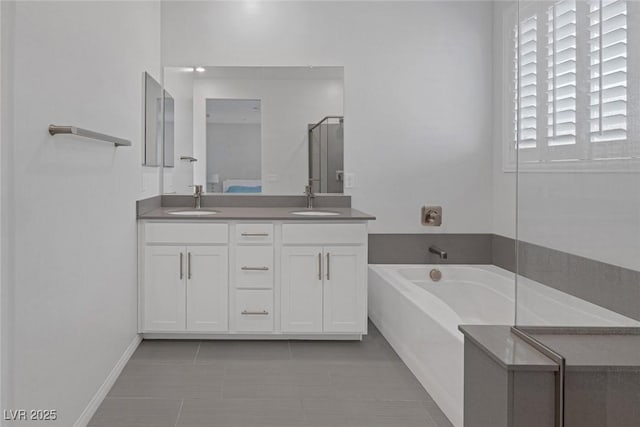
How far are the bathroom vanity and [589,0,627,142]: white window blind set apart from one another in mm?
2519

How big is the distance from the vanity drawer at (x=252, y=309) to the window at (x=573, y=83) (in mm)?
2459

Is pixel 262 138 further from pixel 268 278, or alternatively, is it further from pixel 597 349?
pixel 597 349

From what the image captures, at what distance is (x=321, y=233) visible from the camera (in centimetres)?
344

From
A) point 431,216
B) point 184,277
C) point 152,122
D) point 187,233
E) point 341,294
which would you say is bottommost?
point 341,294

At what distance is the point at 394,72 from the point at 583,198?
323 centimetres

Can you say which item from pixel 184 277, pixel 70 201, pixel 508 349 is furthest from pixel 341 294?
pixel 508 349

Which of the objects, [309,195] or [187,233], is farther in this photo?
[309,195]

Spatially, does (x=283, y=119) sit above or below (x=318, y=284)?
above

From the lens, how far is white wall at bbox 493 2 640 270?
0.84m

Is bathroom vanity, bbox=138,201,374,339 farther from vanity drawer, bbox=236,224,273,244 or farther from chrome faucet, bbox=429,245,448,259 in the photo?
chrome faucet, bbox=429,245,448,259

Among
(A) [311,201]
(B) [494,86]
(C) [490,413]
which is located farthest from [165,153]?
(C) [490,413]

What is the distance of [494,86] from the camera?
13.3 feet

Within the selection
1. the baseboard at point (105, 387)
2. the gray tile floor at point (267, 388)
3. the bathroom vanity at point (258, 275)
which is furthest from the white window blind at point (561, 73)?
the bathroom vanity at point (258, 275)

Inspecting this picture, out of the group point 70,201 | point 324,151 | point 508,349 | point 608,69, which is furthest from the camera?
point 324,151
